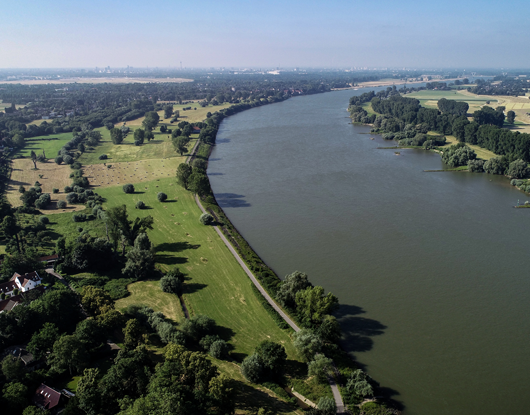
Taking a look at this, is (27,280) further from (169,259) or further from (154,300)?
(169,259)

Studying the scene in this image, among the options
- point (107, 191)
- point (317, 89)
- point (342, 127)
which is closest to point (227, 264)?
point (107, 191)

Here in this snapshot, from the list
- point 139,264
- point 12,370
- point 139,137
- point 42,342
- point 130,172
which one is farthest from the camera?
point 139,137

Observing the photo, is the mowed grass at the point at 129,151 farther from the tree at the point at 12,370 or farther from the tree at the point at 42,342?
the tree at the point at 12,370

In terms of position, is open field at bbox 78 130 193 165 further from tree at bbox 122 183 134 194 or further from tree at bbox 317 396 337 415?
tree at bbox 317 396 337 415

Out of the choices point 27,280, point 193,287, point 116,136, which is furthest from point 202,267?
point 116,136

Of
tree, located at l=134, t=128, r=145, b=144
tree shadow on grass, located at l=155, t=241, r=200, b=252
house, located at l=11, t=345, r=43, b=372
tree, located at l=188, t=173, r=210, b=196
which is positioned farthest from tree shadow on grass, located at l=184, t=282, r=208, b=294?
tree, located at l=134, t=128, r=145, b=144

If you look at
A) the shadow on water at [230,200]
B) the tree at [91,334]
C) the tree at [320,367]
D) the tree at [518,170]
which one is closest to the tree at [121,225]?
the tree at [91,334]

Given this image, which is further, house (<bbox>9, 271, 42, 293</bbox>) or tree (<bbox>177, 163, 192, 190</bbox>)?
tree (<bbox>177, 163, 192, 190</bbox>)

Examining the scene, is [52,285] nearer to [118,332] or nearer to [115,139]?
[118,332]

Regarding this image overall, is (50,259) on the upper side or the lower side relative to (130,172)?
lower
